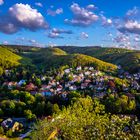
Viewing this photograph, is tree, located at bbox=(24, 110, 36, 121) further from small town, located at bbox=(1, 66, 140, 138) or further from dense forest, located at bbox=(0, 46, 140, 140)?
small town, located at bbox=(1, 66, 140, 138)

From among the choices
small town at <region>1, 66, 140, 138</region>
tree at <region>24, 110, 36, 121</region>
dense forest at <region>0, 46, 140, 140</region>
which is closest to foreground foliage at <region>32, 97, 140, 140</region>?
dense forest at <region>0, 46, 140, 140</region>

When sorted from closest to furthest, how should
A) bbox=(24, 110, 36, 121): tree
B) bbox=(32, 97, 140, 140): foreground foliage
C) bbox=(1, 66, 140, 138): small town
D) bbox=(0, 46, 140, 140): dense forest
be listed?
bbox=(32, 97, 140, 140): foreground foliage < bbox=(0, 46, 140, 140): dense forest < bbox=(24, 110, 36, 121): tree < bbox=(1, 66, 140, 138): small town

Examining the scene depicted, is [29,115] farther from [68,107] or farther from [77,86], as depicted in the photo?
[77,86]

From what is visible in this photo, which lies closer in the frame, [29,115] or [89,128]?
[89,128]

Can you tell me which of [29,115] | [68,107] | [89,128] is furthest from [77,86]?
[89,128]

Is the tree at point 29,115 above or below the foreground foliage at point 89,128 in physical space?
below

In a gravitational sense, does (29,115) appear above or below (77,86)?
above

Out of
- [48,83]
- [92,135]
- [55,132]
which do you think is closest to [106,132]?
[92,135]

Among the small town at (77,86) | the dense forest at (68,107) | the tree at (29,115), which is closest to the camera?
the dense forest at (68,107)

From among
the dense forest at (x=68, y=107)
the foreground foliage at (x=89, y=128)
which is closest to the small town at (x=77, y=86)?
the dense forest at (x=68, y=107)

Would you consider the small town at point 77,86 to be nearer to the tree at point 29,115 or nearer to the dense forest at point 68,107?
the dense forest at point 68,107

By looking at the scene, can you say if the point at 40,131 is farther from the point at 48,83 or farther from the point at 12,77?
the point at 12,77

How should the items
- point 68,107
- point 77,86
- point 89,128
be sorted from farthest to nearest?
point 77,86, point 68,107, point 89,128
